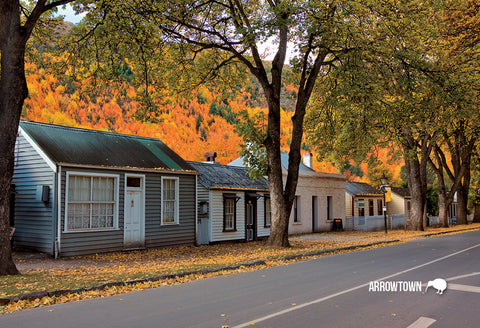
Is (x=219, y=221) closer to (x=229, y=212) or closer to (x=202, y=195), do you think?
(x=229, y=212)

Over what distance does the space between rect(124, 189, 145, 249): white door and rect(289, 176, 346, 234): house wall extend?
41.5 ft

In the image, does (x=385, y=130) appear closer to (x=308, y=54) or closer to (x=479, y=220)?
(x=308, y=54)

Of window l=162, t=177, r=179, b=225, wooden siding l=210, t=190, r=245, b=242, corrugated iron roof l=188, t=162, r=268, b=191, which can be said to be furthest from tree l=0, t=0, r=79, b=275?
wooden siding l=210, t=190, r=245, b=242

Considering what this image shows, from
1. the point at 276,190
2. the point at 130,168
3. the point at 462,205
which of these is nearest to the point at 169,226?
the point at 130,168

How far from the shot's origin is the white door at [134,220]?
17.5 metres

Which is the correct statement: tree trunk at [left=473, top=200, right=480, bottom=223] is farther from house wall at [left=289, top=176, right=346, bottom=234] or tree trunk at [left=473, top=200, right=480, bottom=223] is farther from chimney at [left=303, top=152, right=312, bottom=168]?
chimney at [left=303, top=152, right=312, bottom=168]

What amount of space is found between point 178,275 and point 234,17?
10838 mm

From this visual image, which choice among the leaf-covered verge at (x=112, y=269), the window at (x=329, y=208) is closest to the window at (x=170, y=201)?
the leaf-covered verge at (x=112, y=269)

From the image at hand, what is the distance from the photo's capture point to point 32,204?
1593 cm


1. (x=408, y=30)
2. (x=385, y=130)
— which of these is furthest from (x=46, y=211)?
(x=385, y=130)

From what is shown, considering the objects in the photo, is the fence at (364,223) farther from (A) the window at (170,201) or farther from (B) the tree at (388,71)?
(A) the window at (170,201)

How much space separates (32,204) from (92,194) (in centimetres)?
213

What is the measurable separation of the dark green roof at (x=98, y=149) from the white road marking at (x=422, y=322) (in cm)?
1265

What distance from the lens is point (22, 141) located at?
16.5m
